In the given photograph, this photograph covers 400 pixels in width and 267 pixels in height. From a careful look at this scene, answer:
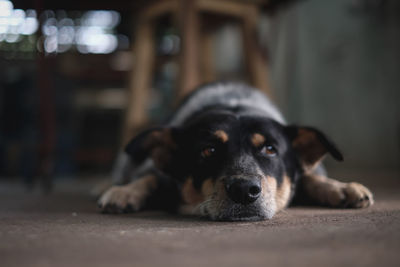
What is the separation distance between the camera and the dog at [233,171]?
1.58 m

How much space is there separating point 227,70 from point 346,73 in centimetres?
278

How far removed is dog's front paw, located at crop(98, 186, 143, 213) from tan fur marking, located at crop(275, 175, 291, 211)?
682 millimetres

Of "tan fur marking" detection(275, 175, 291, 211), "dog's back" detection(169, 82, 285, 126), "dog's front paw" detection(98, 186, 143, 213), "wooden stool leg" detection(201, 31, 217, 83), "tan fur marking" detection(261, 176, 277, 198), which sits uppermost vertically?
"wooden stool leg" detection(201, 31, 217, 83)

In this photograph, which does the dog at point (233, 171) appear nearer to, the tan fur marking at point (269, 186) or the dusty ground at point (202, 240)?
the tan fur marking at point (269, 186)

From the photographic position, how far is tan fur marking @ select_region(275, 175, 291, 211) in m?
1.80

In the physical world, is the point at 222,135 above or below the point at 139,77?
below

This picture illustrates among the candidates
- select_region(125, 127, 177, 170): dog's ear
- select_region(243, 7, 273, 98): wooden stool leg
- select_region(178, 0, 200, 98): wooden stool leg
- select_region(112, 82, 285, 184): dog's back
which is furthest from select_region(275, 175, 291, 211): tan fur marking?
select_region(243, 7, 273, 98): wooden stool leg

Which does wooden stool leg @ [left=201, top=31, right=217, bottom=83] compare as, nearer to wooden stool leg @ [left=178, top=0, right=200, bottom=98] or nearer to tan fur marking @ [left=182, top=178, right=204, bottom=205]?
wooden stool leg @ [left=178, top=0, right=200, bottom=98]

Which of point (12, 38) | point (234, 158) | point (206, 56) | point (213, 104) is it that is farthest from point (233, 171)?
point (12, 38)

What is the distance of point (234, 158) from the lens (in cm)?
173

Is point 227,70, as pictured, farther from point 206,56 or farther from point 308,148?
point 308,148

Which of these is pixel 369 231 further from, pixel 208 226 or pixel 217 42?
pixel 217 42

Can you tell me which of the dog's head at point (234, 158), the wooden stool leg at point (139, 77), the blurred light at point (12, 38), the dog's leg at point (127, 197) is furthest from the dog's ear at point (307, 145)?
the blurred light at point (12, 38)

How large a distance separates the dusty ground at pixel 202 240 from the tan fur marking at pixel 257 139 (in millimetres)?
349
